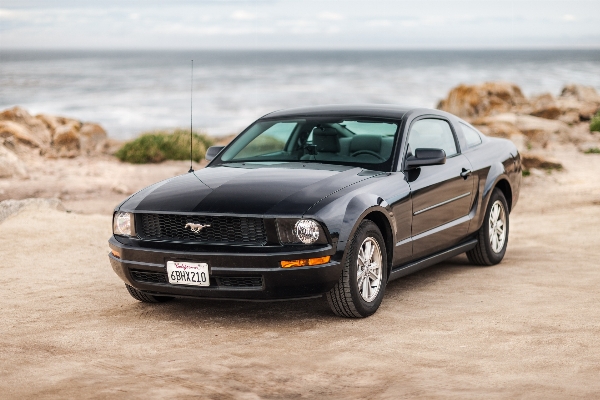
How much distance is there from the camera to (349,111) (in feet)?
26.5

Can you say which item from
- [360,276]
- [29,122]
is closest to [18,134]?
[29,122]

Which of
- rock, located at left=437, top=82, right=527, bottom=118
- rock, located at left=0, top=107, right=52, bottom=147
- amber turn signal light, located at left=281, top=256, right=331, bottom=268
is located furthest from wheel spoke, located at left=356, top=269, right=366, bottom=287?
rock, located at left=437, top=82, right=527, bottom=118

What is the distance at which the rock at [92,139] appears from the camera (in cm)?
2120

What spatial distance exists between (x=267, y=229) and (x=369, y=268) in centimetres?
95

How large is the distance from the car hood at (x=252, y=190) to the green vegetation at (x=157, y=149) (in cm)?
1166

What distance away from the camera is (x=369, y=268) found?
22.5 ft

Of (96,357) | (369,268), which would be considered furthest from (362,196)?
(96,357)

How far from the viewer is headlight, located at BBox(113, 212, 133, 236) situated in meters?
6.86

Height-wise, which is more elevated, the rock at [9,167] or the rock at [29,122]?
the rock at [29,122]

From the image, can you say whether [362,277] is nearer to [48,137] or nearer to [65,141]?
[65,141]

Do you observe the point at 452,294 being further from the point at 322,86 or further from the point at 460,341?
the point at 322,86

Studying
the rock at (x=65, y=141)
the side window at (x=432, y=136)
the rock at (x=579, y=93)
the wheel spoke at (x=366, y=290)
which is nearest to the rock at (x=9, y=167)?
the rock at (x=65, y=141)

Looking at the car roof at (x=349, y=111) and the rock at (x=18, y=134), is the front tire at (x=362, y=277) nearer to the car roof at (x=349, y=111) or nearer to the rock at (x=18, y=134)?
the car roof at (x=349, y=111)

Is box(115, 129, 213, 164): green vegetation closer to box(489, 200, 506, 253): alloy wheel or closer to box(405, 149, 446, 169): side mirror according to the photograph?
box(489, 200, 506, 253): alloy wheel
